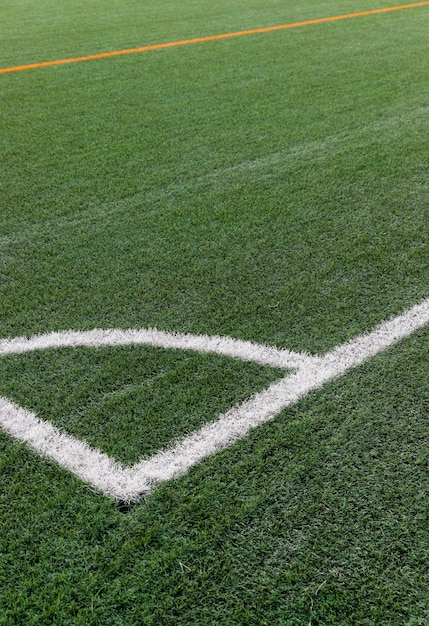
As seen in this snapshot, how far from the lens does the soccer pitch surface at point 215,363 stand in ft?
4.84

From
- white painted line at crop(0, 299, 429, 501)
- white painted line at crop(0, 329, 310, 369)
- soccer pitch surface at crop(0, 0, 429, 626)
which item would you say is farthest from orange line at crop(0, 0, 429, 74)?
white painted line at crop(0, 299, 429, 501)

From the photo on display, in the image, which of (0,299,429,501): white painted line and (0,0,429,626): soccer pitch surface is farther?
(0,299,429,501): white painted line

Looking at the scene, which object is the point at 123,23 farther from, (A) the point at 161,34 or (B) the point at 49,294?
(B) the point at 49,294

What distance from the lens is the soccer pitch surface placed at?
148cm

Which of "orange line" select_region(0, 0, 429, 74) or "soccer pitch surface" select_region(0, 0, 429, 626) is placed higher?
Result: "orange line" select_region(0, 0, 429, 74)

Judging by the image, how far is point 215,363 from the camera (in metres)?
2.12

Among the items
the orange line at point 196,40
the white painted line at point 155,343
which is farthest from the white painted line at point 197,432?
the orange line at point 196,40

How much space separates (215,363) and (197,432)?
0.33m

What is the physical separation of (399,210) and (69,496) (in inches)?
84.0

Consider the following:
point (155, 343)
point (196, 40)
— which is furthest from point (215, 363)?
point (196, 40)

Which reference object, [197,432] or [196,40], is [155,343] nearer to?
[197,432]

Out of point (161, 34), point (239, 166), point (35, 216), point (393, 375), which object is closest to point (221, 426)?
point (393, 375)

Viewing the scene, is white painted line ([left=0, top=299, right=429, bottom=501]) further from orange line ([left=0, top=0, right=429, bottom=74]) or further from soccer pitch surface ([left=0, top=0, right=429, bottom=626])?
orange line ([left=0, top=0, right=429, bottom=74])

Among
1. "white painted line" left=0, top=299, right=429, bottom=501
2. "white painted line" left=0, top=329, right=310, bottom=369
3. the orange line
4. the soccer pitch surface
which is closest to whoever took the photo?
the soccer pitch surface
